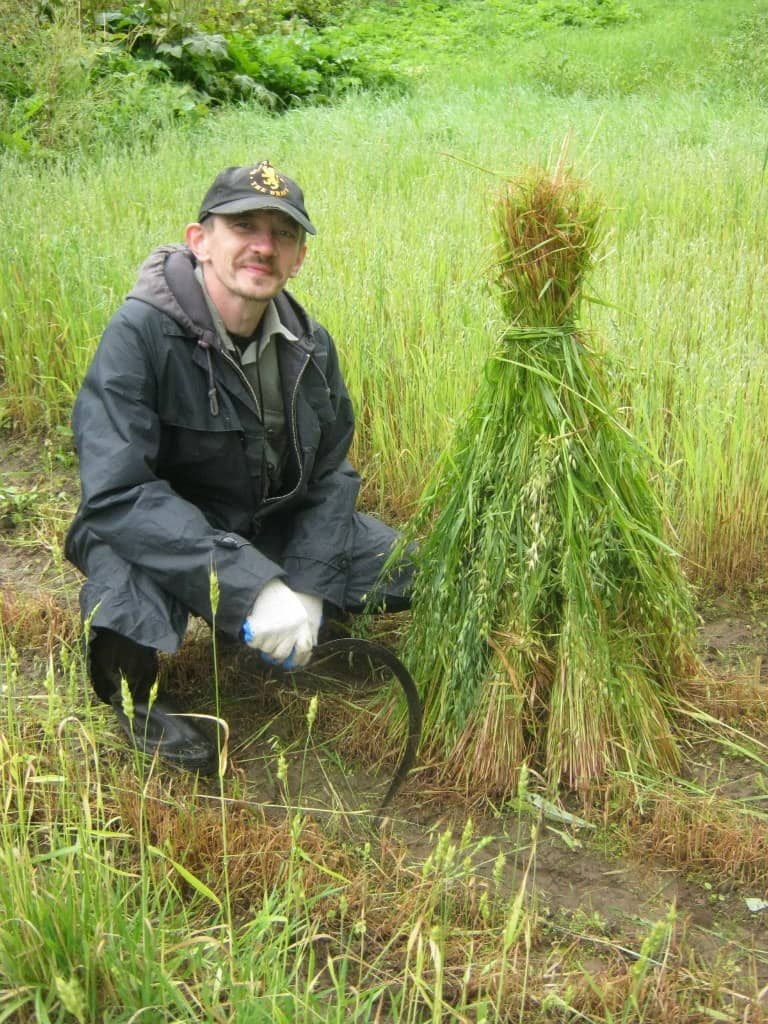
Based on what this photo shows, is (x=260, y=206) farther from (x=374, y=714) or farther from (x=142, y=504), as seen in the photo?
(x=374, y=714)

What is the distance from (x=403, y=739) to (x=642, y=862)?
0.62 metres

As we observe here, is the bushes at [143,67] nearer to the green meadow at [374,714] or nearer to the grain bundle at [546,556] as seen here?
the green meadow at [374,714]

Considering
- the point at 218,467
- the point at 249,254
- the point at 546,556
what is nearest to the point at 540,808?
the point at 546,556

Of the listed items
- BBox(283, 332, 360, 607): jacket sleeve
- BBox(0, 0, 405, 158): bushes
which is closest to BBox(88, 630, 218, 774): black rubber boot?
BBox(283, 332, 360, 607): jacket sleeve

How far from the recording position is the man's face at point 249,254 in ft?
8.73

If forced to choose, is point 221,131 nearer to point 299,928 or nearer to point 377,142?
point 377,142

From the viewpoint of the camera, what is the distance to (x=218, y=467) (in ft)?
9.22

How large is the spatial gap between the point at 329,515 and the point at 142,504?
1.90 feet

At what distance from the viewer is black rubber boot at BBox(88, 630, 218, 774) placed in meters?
2.56

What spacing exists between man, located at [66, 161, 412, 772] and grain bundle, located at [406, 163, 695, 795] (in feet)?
1.30

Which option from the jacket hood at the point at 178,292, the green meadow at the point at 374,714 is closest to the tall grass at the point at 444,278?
the green meadow at the point at 374,714

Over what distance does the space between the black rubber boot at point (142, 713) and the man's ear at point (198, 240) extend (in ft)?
3.21

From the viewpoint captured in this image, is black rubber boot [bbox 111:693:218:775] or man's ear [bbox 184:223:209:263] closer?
black rubber boot [bbox 111:693:218:775]

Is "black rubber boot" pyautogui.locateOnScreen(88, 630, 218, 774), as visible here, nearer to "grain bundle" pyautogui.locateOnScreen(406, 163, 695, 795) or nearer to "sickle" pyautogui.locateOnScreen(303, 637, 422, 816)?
"sickle" pyautogui.locateOnScreen(303, 637, 422, 816)
